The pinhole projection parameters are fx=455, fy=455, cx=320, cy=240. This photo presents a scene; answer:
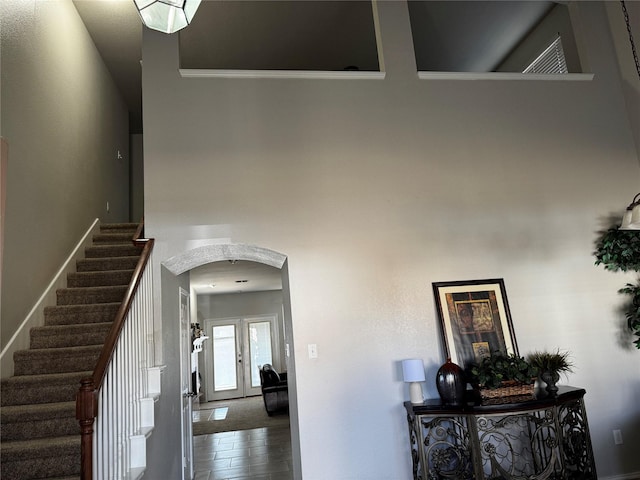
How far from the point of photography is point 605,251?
14.3 feet

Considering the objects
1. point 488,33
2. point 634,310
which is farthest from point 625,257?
point 488,33

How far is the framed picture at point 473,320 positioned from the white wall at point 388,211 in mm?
107

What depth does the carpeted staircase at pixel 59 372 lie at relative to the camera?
9.68 feet

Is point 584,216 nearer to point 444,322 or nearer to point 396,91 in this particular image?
point 444,322

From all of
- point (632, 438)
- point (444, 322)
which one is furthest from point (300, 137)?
point (632, 438)

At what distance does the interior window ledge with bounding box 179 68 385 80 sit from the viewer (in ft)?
13.8

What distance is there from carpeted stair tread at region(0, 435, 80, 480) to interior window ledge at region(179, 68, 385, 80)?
10.3 ft

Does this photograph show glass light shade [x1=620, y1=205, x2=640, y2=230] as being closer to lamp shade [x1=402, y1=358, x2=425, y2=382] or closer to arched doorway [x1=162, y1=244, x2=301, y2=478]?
lamp shade [x1=402, y1=358, x2=425, y2=382]

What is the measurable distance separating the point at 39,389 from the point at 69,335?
0.69 m

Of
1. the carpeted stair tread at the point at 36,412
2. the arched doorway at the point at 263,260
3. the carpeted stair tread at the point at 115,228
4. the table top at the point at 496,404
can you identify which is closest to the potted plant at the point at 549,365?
the table top at the point at 496,404

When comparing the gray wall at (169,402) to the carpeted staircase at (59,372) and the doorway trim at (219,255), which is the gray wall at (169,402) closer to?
the doorway trim at (219,255)

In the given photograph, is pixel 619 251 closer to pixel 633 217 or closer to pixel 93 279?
pixel 633 217

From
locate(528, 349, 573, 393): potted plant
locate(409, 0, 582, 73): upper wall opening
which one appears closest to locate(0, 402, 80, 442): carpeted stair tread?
locate(528, 349, 573, 393): potted plant

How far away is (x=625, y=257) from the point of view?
4.27m
